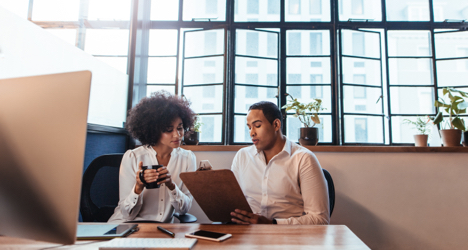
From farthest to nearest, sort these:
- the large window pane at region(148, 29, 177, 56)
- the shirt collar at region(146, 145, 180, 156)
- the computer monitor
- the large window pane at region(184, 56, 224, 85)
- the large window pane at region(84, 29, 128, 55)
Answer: the large window pane at region(148, 29, 177, 56), the large window pane at region(184, 56, 224, 85), the large window pane at region(84, 29, 128, 55), the shirt collar at region(146, 145, 180, 156), the computer monitor

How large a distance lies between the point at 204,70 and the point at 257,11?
0.91 metres

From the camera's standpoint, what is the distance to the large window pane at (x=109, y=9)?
209cm

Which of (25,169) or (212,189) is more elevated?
(25,169)

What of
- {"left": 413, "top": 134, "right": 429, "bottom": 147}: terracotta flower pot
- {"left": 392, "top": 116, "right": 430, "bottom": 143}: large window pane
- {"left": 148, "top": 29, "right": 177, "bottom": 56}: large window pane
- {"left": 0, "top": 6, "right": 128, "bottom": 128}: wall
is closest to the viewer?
{"left": 0, "top": 6, "right": 128, "bottom": 128}: wall

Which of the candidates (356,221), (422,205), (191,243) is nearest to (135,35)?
(191,243)

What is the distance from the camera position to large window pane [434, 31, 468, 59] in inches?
113

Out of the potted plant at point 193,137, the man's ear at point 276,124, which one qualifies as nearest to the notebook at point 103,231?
the man's ear at point 276,124

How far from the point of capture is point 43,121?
1.64 feet

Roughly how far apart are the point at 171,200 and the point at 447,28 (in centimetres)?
336

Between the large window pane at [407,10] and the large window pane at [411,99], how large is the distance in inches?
31.7

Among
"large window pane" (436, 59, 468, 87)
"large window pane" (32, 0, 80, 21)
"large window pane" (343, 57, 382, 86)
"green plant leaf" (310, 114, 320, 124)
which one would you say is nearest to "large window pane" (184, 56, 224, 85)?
"green plant leaf" (310, 114, 320, 124)

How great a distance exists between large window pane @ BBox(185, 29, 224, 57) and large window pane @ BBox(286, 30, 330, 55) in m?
0.76

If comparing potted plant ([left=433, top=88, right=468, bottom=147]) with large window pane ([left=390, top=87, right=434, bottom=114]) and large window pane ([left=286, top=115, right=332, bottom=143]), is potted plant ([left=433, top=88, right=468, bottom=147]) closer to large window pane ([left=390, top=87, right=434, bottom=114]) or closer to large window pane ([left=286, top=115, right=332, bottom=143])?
large window pane ([left=390, top=87, right=434, bottom=114])

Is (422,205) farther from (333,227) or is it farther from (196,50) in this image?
(196,50)
